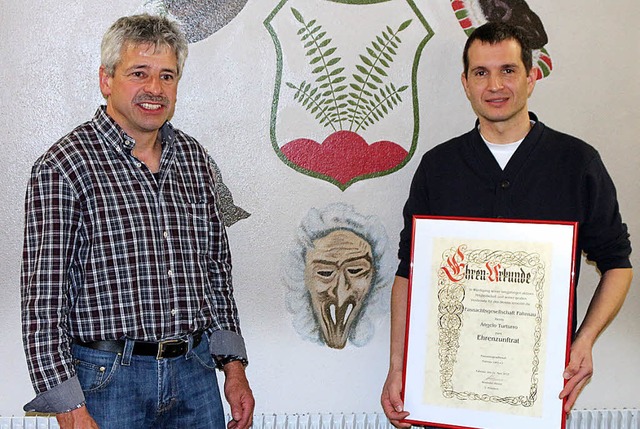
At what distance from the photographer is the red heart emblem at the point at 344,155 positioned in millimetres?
2625

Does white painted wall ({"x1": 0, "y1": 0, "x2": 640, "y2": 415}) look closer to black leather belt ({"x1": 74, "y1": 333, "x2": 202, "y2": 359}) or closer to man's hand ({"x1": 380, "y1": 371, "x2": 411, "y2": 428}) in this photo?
man's hand ({"x1": 380, "y1": 371, "x2": 411, "y2": 428})

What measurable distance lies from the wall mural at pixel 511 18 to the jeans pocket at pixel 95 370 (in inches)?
65.8

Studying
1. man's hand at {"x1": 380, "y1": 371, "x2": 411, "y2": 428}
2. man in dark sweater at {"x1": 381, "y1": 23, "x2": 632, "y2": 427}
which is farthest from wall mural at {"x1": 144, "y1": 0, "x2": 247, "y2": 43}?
man's hand at {"x1": 380, "y1": 371, "x2": 411, "y2": 428}

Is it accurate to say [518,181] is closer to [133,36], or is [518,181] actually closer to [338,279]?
[338,279]

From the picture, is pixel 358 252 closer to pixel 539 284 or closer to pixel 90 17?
pixel 539 284

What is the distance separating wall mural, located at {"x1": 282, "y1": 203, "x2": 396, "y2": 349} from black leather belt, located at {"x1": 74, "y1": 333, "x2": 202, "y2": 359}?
744mm

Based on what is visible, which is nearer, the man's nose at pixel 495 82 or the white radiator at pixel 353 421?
the man's nose at pixel 495 82

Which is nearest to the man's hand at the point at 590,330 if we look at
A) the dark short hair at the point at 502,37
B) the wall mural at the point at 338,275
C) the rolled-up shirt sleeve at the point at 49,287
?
the dark short hair at the point at 502,37

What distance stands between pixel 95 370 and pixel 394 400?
2.71 feet

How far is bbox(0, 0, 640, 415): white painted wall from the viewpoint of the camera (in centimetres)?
247


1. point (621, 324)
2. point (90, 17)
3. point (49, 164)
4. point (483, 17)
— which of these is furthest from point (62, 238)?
point (621, 324)

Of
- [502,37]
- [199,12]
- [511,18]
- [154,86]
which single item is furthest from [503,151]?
[199,12]

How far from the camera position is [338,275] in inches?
105

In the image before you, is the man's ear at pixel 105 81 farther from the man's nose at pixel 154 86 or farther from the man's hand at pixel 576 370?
the man's hand at pixel 576 370
